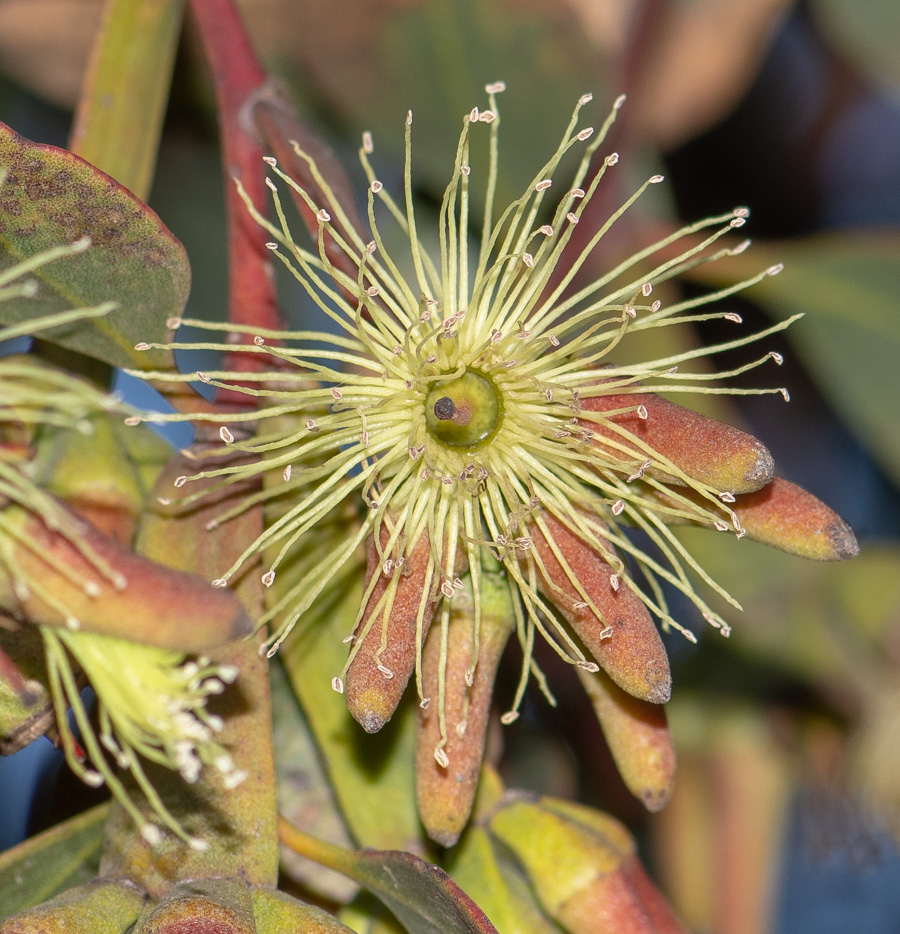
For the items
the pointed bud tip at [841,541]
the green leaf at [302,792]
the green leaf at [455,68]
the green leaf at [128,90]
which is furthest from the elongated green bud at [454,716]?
the green leaf at [455,68]

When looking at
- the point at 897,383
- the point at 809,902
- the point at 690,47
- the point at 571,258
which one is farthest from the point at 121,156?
the point at 809,902

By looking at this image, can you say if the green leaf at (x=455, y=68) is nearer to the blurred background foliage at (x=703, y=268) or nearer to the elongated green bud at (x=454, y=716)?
the blurred background foliage at (x=703, y=268)

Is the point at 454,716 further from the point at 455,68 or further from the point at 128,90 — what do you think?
the point at 455,68

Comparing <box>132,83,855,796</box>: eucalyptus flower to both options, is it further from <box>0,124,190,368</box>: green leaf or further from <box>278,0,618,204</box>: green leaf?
<box>278,0,618,204</box>: green leaf

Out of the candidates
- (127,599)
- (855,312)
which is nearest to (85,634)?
(127,599)

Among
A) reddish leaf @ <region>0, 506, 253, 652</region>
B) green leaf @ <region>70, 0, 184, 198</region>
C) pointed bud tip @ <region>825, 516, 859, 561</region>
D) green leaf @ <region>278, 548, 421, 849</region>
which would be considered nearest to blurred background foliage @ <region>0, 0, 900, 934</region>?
green leaf @ <region>70, 0, 184, 198</region>

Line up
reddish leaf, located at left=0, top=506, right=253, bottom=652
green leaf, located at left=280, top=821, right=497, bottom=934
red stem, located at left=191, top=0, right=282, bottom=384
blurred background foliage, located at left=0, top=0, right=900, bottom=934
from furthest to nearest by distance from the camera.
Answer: blurred background foliage, located at left=0, top=0, right=900, bottom=934, red stem, located at left=191, top=0, right=282, bottom=384, green leaf, located at left=280, top=821, right=497, bottom=934, reddish leaf, located at left=0, top=506, right=253, bottom=652

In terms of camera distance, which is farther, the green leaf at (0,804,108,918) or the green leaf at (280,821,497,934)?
the green leaf at (0,804,108,918)

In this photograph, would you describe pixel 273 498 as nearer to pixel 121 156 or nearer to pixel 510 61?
pixel 121 156
